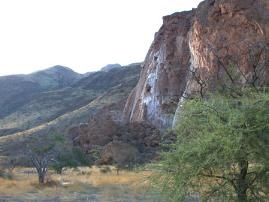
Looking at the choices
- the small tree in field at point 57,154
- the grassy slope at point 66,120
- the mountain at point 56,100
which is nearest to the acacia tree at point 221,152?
the small tree in field at point 57,154

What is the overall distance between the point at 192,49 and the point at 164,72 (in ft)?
24.1

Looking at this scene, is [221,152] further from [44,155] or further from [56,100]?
[56,100]

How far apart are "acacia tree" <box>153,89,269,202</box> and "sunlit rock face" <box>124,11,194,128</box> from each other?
5515 cm

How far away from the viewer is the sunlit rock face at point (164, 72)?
7338 cm

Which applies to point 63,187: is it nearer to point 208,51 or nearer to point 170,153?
point 170,153

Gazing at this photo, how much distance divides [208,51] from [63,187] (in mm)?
36863

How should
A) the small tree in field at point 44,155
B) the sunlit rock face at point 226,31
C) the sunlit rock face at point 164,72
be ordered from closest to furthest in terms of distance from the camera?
the small tree in field at point 44,155 < the sunlit rock face at point 226,31 < the sunlit rock face at point 164,72

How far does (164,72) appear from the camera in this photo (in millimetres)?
75875

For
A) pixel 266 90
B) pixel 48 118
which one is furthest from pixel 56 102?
pixel 266 90

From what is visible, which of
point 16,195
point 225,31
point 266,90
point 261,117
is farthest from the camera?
point 225,31

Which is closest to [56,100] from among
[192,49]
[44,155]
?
[192,49]

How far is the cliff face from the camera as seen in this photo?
5925cm

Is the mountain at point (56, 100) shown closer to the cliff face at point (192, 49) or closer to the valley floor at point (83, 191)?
the cliff face at point (192, 49)

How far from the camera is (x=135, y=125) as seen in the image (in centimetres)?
6781
